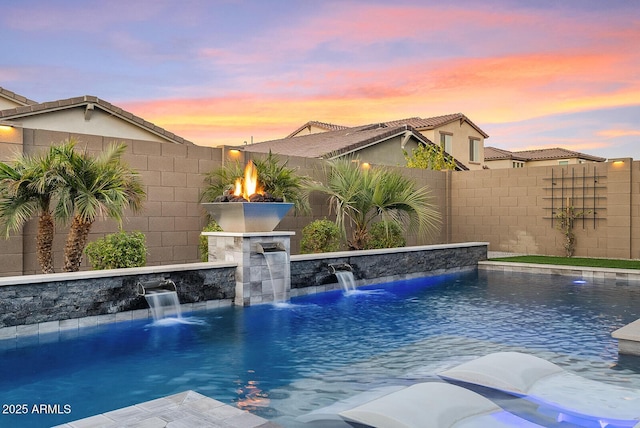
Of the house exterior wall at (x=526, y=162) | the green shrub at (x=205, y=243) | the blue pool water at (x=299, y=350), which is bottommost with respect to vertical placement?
the blue pool water at (x=299, y=350)

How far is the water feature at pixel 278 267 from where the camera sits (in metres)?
8.50

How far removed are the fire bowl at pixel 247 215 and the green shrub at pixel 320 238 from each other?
208cm

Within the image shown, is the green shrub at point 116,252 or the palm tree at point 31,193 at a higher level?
the palm tree at point 31,193

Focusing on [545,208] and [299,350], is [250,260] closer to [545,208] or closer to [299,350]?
[299,350]

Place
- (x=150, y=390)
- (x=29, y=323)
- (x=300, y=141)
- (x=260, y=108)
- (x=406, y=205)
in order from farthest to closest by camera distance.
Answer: (x=300, y=141), (x=260, y=108), (x=406, y=205), (x=29, y=323), (x=150, y=390)

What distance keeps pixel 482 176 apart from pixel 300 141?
34.5 ft

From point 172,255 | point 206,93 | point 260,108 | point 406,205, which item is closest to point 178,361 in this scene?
point 172,255

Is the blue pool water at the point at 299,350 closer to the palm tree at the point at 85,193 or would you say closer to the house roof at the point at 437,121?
the palm tree at the point at 85,193

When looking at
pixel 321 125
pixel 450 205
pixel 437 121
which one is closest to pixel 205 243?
pixel 450 205

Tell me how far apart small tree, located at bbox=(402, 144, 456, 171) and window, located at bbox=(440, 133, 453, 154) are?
170 inches

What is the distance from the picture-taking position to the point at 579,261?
12.9 metres

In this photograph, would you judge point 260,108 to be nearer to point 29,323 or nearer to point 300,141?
point 300,141

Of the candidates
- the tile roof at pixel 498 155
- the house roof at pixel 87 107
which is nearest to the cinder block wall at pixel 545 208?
the house roof at pixel 87 107

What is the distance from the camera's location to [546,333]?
20.6 feet
